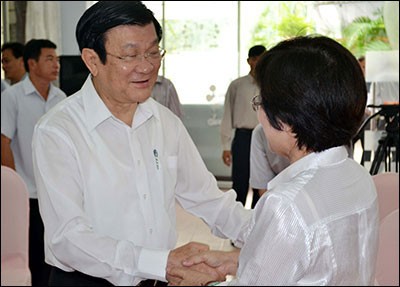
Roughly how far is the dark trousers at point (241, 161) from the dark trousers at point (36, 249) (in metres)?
1.71

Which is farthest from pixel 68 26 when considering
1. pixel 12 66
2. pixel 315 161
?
pixel 315 161

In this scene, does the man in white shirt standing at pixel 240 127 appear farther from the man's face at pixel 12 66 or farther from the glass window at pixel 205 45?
the glass window at pixel 205 45

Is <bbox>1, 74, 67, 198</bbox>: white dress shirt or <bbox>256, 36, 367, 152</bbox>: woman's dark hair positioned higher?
<bbox>256, 36, 367, 152</bbox>: woman's dark hair

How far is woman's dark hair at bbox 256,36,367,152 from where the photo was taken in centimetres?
90

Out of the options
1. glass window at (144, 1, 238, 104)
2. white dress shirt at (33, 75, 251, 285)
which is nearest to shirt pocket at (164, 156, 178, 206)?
white dress shirt at (33, 75, 251, 285)

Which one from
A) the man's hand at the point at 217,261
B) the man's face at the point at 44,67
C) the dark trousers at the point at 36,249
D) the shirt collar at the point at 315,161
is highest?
the man's face at the point at 44,67

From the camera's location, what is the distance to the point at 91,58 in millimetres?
1327

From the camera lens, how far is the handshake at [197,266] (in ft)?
4.23

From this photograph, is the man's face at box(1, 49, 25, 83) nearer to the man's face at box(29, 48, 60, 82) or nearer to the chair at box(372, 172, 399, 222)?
the man's face at box(29, 48, 60, 82)

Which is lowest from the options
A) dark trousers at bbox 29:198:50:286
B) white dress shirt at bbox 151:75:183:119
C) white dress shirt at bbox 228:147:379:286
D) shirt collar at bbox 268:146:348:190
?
dark trousers at bbox 29:198:50:286

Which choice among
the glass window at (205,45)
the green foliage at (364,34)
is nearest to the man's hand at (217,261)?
the glass window at (205,45)

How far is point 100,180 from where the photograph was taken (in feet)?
4.34

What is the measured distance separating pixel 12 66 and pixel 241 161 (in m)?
1.72

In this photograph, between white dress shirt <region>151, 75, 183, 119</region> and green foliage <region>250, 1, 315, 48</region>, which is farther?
green foliage <region>250, 1, 315, 48</region>
